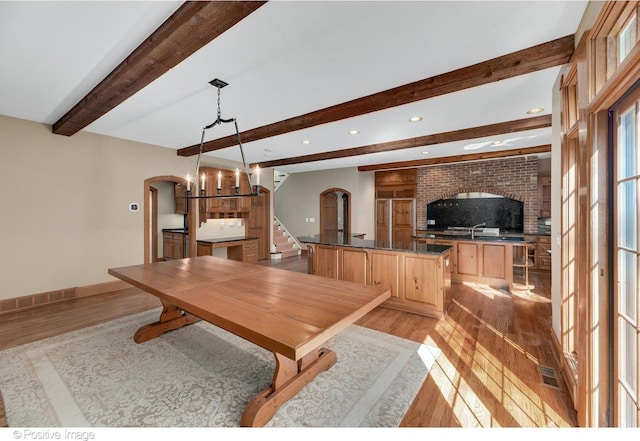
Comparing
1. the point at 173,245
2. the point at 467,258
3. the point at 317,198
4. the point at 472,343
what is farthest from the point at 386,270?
the point at 173,245

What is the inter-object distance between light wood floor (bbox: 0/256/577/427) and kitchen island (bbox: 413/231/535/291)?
0.28 metres

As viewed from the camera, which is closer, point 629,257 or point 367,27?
point 629,257

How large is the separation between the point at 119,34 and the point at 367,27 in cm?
173

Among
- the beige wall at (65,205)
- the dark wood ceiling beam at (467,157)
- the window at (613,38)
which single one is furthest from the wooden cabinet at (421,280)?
the beige wall at (65,205)

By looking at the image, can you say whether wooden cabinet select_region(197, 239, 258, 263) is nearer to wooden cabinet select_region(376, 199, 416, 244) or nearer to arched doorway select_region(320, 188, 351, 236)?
arched doorway select_region(320, 188, 351, 236)

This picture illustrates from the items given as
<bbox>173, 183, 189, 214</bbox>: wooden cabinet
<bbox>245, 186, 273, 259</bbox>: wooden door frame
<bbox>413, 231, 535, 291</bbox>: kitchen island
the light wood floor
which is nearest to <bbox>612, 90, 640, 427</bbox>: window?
the light wood floor

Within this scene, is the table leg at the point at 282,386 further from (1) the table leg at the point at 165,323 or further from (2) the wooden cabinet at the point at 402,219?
(2) the wooden cabinet at the point at 402,219

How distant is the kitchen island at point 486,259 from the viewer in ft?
14.6

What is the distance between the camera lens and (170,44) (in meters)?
1.76

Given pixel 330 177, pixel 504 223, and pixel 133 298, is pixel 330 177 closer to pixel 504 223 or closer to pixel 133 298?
pixel 504 223

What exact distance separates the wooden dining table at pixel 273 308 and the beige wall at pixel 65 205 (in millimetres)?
2212

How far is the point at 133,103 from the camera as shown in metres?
3.01

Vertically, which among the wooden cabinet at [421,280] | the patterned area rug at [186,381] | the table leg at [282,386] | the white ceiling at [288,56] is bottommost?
the patterned area rug at [186,381]
